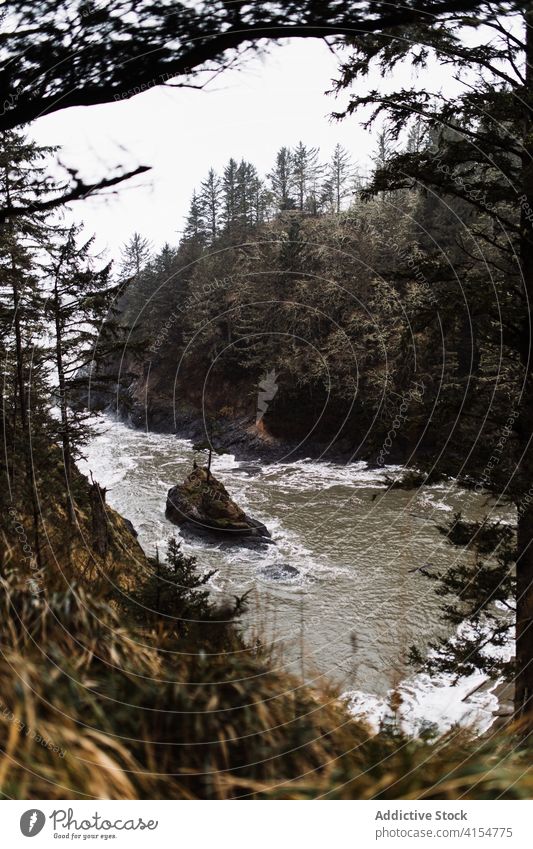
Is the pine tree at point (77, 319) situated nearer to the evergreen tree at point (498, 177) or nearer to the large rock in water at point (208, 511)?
the evergreen tree at point (498, 177)

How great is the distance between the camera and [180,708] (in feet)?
7.20

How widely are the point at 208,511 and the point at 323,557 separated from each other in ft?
10.4

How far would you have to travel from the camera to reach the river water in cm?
597

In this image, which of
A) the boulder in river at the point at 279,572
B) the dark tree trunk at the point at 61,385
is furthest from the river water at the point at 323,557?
the dark tree trunk at the point at 61,385

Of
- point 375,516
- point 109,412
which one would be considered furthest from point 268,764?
point 375,516

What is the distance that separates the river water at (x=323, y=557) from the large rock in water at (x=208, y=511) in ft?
1.01

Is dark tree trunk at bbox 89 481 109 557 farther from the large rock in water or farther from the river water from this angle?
the large rock in water

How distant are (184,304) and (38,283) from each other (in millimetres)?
2185

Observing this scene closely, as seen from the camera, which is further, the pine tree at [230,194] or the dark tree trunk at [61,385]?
the pine tree at [230,194]

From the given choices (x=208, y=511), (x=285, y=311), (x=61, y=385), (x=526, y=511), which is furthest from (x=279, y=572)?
(x=61, y=385)

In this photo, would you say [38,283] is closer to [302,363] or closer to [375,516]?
[302,363]

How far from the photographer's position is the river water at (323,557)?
597 centimetres

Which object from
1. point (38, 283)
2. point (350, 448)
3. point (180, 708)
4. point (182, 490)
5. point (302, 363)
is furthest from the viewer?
point (350, 448)

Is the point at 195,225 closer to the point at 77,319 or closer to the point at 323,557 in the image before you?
the point at 77,319
